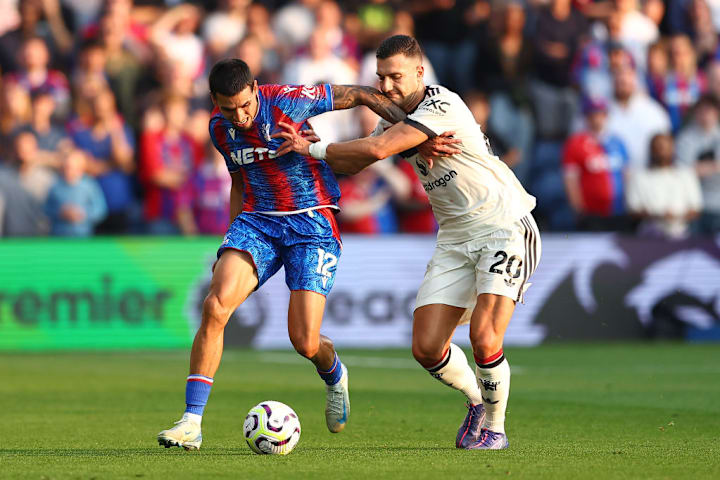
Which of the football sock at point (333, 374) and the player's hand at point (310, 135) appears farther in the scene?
the football sock at point (333, 374)

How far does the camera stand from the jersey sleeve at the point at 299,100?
26.6 ft

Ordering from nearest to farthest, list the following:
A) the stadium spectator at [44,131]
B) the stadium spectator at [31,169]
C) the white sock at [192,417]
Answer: the white sock at [192,417] → the stadium spectator at [31,169] → the stadium spectator at [44,131]

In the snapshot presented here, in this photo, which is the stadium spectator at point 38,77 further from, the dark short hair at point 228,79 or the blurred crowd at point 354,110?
the dark short hair at point 228,79

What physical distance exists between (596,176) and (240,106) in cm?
1079

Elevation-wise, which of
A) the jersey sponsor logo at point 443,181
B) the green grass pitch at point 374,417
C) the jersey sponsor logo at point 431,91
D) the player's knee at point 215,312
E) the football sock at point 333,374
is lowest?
the green grass pitch at point 374,417

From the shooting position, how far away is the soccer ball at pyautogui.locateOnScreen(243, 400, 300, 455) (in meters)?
7.30

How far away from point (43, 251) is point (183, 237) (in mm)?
1812

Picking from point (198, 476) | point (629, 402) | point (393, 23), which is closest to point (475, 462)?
point (198, 476)

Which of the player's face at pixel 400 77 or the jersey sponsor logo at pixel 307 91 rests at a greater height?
the player's face at pixel 400 77

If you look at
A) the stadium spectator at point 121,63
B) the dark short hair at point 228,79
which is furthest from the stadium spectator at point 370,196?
the dark short hair at point 228,79

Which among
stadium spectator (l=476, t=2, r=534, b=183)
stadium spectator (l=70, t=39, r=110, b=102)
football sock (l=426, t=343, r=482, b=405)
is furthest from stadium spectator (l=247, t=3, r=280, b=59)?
football sock (l=426, t=343, r=482, b=405)

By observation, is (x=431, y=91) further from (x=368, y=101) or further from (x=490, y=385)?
(x=490, y=385)

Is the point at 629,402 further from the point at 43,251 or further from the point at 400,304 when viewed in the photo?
the point at 43,251

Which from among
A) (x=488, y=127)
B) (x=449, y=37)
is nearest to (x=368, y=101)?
(x=488, y=127)
